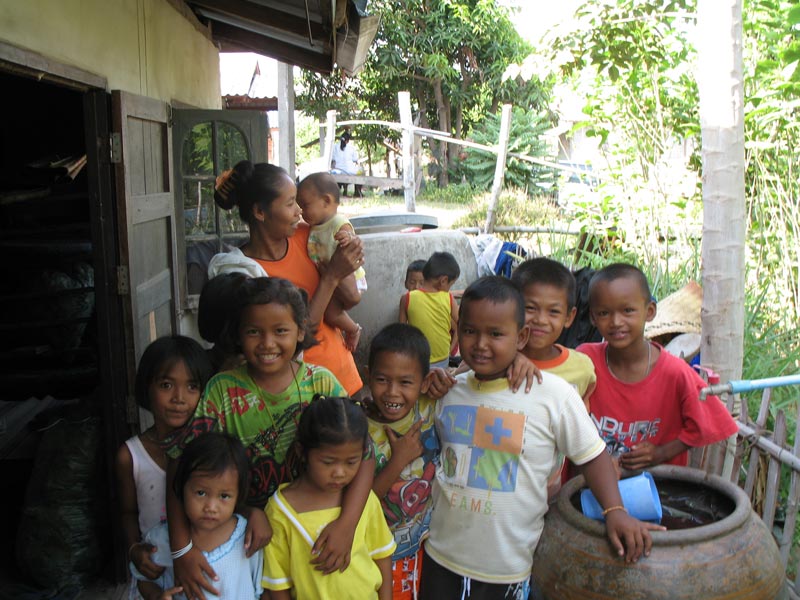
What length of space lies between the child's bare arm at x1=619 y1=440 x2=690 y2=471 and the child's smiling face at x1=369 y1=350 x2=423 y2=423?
67cm

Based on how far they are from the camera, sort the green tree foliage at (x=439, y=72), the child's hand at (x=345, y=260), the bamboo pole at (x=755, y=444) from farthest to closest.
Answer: the green tree foliage at (x=439, y=72) → the bamboo pole at (x=755, y=444) → the child's hand at (x=345, y=260)

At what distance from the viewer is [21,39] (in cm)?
254

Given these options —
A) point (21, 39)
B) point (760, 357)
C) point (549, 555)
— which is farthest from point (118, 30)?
point (760, 357)

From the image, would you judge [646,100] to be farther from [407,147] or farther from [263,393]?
[263,393]

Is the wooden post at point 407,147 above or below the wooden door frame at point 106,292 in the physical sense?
above

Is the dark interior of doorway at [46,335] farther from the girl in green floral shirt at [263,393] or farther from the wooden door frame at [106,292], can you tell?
the girl in green floral shirt at [263,393]

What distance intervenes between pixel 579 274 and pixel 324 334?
100.0 inches

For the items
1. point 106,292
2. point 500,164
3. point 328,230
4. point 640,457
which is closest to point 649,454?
point 640,457

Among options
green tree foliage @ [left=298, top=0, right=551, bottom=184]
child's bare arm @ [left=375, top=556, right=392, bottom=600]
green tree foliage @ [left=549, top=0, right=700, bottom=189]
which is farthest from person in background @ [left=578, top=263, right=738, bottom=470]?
green tree foliage @ [left=298, top=0, right=551, bottom=184]

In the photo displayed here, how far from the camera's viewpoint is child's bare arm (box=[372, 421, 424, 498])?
2023 mm

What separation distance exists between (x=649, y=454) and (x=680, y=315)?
196cm

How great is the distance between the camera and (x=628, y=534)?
179 centimetres

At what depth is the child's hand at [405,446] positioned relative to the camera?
6.65ft

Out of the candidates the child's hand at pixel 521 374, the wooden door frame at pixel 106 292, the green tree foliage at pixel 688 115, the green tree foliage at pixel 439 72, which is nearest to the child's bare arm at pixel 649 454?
the child's hand at pixel 521 374
